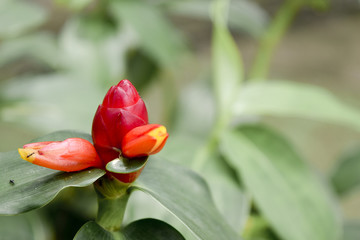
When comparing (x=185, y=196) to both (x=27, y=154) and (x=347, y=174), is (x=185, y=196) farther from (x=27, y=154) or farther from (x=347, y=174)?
(x=347, y=174)

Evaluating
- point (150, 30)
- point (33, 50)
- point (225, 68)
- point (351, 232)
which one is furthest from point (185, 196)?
point (33, 50)

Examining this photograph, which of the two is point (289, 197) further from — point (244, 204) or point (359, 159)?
point (359, 159)

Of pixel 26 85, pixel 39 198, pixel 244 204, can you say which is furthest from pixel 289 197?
pixel 26 85

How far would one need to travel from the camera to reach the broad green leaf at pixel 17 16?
0.79 meters

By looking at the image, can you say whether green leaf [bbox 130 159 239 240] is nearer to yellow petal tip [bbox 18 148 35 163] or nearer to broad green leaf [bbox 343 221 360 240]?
yellow petal tip [bbox 18 148 35 163]

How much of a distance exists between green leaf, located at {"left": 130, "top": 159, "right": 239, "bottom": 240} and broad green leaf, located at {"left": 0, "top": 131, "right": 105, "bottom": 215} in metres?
0.05

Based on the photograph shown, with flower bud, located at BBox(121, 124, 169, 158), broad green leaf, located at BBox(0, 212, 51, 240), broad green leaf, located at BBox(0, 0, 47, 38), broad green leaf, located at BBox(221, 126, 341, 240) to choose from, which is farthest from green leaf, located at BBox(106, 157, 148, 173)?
broad green leaf, located at BBox(0, 0, 47, 38)

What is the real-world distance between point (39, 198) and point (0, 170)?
0.14 feet

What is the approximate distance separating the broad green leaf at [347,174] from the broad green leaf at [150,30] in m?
0.46

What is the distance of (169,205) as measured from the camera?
0.96 ft

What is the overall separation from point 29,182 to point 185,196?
0.12 meters

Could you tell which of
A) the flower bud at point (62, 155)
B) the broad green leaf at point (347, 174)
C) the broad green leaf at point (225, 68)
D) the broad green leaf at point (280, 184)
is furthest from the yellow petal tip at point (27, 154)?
the broad green leaf at point (347, 174)

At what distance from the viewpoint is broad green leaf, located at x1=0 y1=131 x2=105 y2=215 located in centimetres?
27

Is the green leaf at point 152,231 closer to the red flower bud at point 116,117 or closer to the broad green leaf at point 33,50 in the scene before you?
the red flower bud at point 116,117
